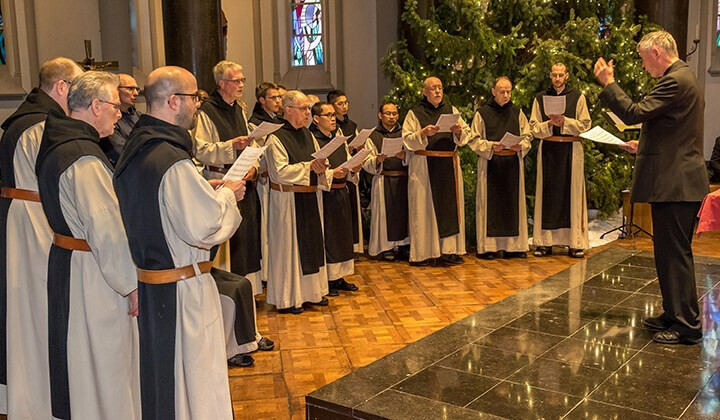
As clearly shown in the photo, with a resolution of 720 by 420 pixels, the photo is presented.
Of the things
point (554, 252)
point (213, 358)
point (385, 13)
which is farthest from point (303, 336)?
point (385, 13)

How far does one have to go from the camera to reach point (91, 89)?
3867 mm

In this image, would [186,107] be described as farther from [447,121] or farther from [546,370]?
[447,121]

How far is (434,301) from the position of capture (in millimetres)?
7168

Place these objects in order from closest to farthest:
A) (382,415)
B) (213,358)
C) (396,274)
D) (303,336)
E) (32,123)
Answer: (213,358)
(382,415)
(32,123)
(303,336)
(396,274)

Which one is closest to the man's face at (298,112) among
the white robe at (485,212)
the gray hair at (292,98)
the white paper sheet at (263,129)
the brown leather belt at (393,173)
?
the gray hair at (292,98)

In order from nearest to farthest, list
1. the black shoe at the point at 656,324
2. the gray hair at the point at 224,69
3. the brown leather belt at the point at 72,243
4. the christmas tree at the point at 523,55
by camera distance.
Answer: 1. the brown leather belt at the point at 72,243
2. the black shoe at the point at 656,324
3. the gray hair at the point at 224,69
4. the christmas tree at the point at 523,55

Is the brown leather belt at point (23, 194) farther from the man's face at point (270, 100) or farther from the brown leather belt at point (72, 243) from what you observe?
the man's face at point (270, 100)

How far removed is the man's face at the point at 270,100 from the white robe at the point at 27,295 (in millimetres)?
2873

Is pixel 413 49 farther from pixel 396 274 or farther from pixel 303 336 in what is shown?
pixel 303 336

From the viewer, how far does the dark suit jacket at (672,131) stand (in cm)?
493

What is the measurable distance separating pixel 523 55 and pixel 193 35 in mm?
5099

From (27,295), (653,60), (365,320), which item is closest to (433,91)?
(365,320)

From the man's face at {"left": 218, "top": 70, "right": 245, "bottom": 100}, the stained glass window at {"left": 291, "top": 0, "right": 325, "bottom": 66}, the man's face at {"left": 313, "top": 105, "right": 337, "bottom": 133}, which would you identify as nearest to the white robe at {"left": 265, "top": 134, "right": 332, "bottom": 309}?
the man's face at {"left": 218, "top": 70, "right": 245, "bottom": 100}

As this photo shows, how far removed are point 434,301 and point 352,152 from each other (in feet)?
6.55
